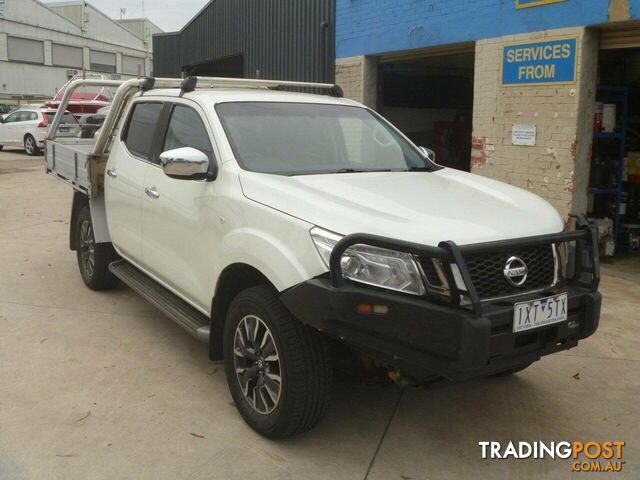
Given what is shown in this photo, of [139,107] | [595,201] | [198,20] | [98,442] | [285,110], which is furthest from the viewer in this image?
[198,20]

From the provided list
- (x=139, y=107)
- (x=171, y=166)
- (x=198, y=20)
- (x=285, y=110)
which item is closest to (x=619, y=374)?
(x=285, y=110)

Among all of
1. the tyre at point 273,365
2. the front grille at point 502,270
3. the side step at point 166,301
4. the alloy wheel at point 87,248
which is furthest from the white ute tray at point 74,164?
the front grille at point 502,270

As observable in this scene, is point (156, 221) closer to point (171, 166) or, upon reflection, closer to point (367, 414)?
point (171, 166)

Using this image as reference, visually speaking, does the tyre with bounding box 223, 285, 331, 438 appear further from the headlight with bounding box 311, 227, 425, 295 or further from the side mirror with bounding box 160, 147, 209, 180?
the side mirror with bounding box 160, 147, 209, 180

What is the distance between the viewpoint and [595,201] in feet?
28.8

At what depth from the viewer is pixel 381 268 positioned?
2.99 m

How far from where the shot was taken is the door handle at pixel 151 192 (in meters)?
4.63

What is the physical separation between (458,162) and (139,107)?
9.17 meters

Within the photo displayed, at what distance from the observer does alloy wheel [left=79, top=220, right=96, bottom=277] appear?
20.3 feet

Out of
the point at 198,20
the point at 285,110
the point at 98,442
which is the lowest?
the point at 98,442

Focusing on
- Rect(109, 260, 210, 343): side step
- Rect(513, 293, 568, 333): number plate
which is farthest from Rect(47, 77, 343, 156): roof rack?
Rect(513, 293, 568, 333): number plate

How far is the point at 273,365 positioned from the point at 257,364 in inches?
5.8

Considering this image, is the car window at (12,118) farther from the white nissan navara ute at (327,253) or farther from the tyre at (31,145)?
the white nissan navara ute at (327,253)

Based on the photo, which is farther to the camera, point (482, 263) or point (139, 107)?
point (139, 107)
